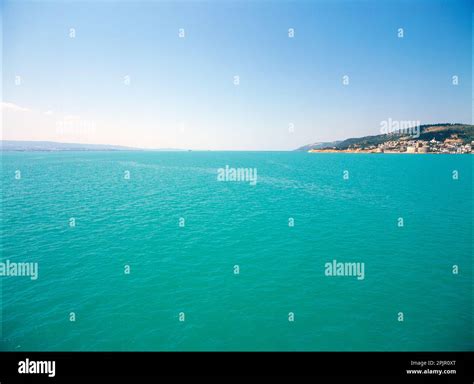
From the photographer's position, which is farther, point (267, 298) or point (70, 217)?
point (70, 217)

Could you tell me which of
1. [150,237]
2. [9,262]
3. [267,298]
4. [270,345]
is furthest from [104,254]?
[270,345]

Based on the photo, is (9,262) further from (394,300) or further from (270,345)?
(394,300)

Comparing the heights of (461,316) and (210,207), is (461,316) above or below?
below
